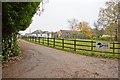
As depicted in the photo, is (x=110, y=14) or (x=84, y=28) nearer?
(x=110, y=14)

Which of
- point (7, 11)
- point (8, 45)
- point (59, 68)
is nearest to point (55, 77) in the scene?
point (59, 68)

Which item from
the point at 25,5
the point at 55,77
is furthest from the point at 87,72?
the point at 25,5

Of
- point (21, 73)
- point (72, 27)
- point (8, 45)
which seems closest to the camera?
point (21, 73)

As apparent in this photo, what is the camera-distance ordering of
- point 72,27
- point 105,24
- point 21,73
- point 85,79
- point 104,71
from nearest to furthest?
point 85,79
point 21,73
point 104,71
point 105,24
point 72,27

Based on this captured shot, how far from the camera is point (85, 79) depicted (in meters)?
10.0

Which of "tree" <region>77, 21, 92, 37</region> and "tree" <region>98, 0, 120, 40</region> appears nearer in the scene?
"tree" <region>98, 0, 120, 40</region>

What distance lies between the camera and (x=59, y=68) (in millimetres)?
12281

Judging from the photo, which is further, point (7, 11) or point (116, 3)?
point (116, 3)

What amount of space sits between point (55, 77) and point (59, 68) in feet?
6.67

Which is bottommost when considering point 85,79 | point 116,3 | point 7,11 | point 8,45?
point 85,79

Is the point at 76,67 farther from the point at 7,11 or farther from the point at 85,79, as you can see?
the point at 7,11

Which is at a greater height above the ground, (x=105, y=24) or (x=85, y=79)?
(x=105, y=24)

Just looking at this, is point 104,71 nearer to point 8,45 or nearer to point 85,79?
point 85,79

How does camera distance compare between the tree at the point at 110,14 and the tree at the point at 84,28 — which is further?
the tree at the point at 84,28
